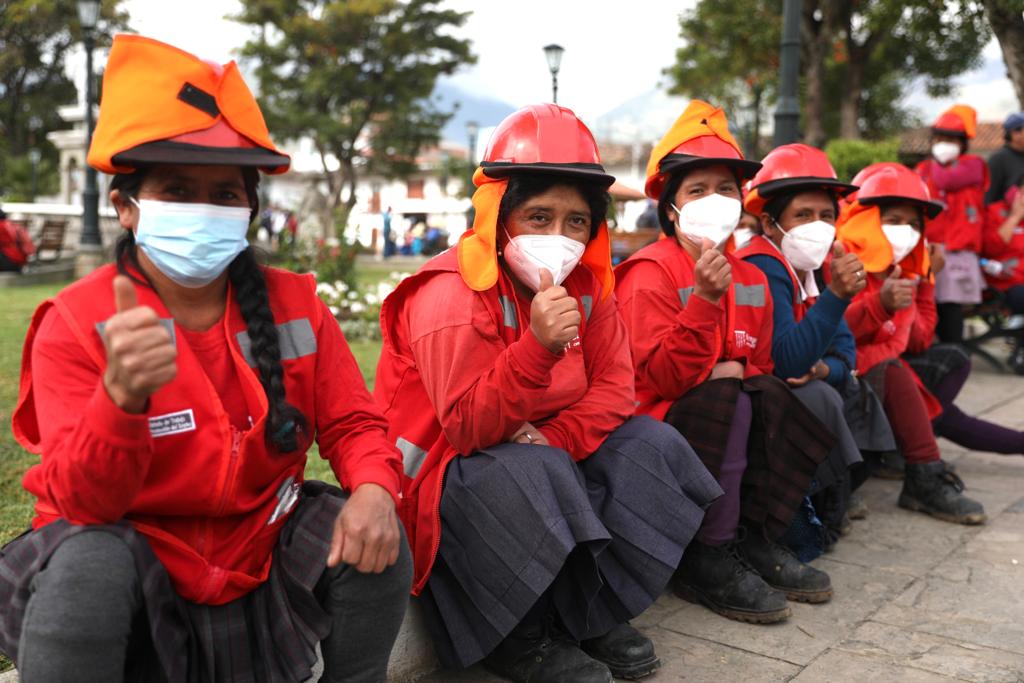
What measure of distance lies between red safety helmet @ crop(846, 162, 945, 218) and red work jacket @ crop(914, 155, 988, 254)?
2.81 metres

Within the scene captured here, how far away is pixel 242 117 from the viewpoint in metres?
2.22

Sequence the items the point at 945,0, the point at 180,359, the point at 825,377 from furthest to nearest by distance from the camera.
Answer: the point at 945,0 → the point at 825,377 → the point at 180,359

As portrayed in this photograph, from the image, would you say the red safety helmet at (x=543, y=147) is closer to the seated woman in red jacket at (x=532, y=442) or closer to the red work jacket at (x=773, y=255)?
the seated woman in red jacket at (x=532, y=442)

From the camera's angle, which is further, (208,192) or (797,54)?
(797,54)

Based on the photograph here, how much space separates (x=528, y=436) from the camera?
9.29ft

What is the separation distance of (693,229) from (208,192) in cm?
203

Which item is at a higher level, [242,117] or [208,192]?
[242,117]

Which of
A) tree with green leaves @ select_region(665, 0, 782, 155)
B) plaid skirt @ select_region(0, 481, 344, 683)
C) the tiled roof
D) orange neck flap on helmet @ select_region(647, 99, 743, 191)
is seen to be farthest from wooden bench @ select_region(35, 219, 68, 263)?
the tiled roof

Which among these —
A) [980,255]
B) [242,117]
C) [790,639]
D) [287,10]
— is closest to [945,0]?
[980,255]

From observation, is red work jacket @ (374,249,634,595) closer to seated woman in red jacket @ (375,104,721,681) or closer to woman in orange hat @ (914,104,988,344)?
seated woman in red jacket @ (375,104,721,681)

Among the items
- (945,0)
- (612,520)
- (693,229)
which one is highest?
(945,0)

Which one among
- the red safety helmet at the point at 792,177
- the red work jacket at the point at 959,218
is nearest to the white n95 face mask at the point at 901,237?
the red safety helmet at the point at 792,177

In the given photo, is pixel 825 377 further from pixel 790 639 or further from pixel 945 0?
pixel 945 0

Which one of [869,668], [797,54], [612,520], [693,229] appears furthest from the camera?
[797,54]
